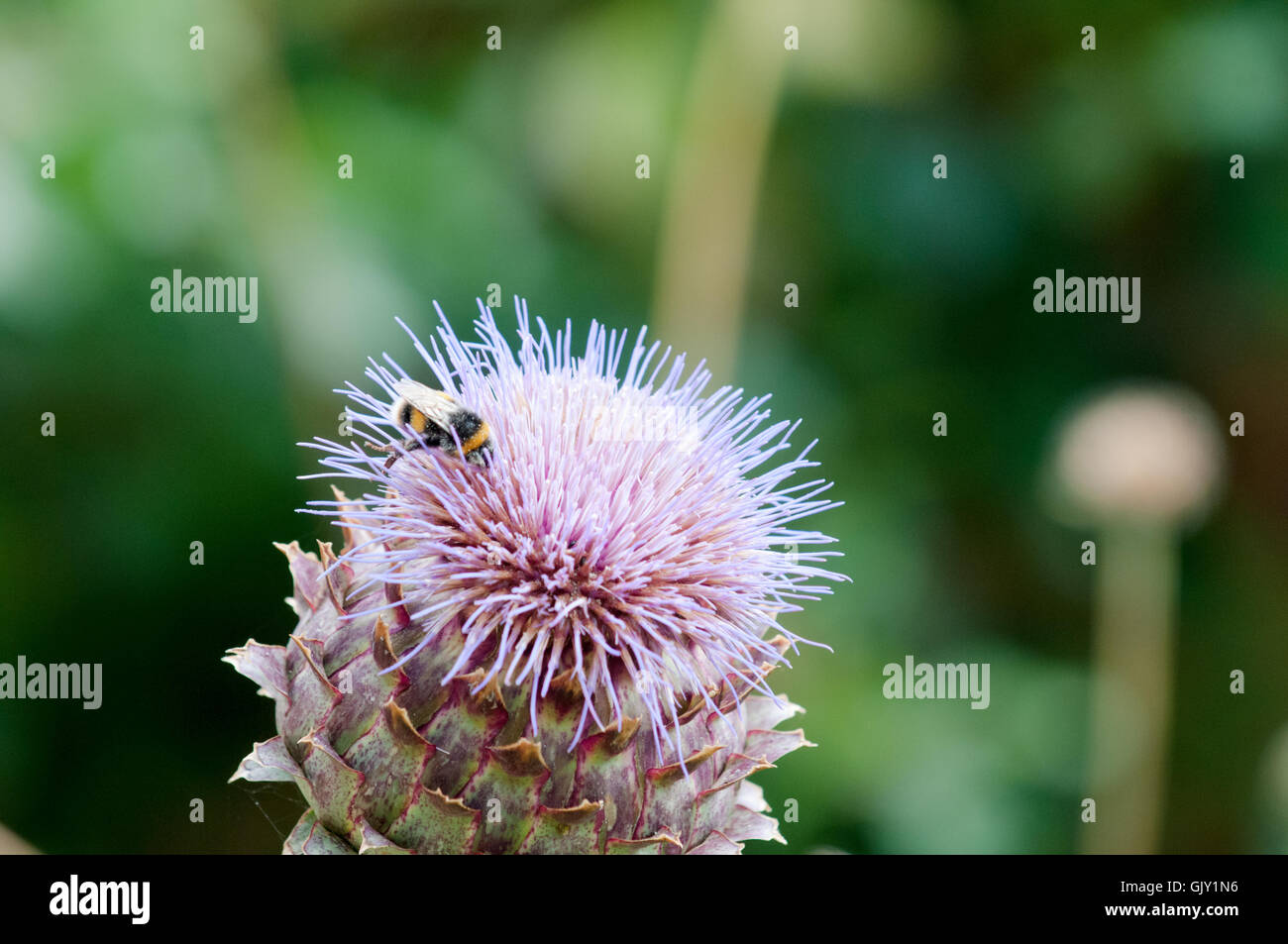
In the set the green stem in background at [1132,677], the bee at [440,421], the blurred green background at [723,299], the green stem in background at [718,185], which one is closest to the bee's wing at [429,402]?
the bee at [440,421]

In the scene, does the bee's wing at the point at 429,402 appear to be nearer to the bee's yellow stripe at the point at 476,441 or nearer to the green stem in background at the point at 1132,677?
the bee's yellow stripe at the point at 476,441

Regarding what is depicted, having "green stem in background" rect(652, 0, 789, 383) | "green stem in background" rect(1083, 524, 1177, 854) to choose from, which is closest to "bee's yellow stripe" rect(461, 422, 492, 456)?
"green stem in background" rect(652, 0, 789, 383)

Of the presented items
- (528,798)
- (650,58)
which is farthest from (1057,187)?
(528,798)

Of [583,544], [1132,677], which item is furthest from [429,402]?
[1132,677]

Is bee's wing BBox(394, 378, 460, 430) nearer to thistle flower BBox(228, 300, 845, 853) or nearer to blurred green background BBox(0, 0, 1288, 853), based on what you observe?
thistle flower BBox(228, 300, 845, 853)

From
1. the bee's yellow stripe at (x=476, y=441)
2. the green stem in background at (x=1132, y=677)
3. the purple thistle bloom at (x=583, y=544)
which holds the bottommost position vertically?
the green stem in background at (x=1132, y=677)

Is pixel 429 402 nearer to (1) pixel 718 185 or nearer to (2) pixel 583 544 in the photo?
(2) pixel 583 544

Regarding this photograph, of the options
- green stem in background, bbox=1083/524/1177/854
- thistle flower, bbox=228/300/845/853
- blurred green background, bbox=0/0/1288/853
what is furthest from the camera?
green stem in background, bbox=1083/524/1177/854
